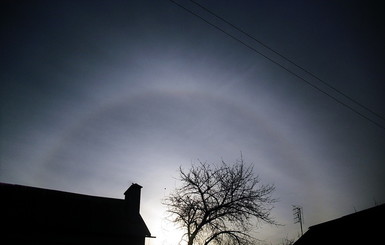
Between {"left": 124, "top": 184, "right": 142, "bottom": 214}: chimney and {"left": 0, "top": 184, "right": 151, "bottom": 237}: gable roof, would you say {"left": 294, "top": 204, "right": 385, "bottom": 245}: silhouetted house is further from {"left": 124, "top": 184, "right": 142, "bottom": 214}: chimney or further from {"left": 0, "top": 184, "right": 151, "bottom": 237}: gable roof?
{"left": 124, "top": 184, "right": 142, "bottom": 214}: chimney

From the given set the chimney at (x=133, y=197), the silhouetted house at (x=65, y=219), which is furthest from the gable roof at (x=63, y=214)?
the chimney at (x=133, y=197)

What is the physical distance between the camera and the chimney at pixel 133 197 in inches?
1004

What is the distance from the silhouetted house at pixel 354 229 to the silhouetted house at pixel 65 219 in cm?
1534

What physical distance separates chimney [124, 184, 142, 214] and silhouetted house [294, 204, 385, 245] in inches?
667

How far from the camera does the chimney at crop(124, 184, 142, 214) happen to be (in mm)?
25497

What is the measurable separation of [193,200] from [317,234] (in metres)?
8.98

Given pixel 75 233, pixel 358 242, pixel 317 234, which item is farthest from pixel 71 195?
pixel 358 242

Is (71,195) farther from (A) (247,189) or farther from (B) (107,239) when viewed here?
(A) (247,189)

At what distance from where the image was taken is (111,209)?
24.6 meters

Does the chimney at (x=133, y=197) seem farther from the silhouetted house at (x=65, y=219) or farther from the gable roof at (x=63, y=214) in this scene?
the gable roof at (x=63, y=214)

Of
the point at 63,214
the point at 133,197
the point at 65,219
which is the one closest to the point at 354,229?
the point at 133,197

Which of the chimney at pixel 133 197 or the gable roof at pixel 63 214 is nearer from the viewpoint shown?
the gable roof at pixel 63 214

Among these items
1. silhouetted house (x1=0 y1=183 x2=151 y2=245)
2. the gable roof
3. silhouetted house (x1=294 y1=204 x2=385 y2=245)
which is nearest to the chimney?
silhouetted house (x1=0 y1=183 x2=151 y2=245)

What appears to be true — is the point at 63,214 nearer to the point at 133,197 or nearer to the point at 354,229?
the point at 133,197
